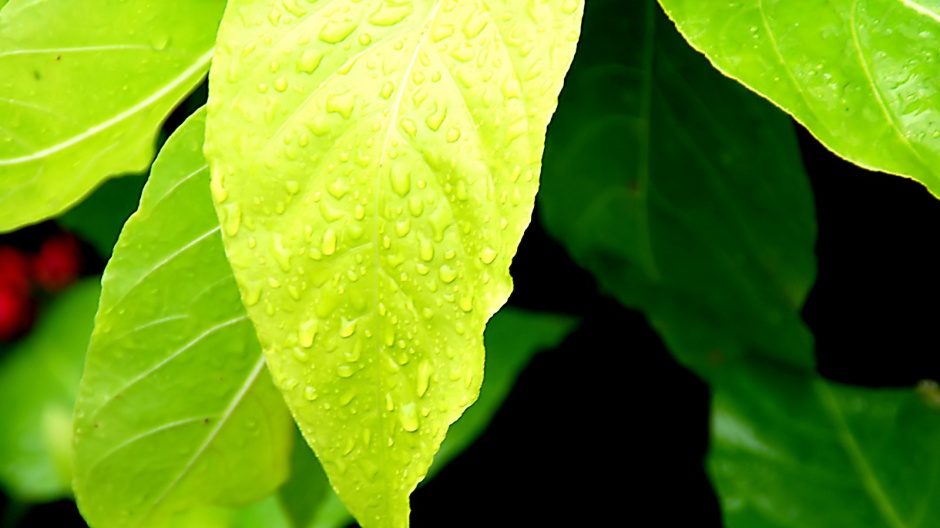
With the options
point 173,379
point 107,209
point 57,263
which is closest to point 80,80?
point 173,379

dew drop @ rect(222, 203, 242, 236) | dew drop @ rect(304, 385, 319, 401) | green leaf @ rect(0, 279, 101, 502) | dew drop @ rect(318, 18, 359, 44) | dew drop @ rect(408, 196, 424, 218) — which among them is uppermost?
dew drop @ rect(318, 18, 359, 44)

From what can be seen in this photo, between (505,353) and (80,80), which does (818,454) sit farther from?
(80,80)

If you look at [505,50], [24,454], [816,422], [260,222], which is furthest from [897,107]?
[24,454]

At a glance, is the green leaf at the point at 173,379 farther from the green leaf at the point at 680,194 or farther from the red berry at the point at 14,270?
the red berry at the point at 14,270

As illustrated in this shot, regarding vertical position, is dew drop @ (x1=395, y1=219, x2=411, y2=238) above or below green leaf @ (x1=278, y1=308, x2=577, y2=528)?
above

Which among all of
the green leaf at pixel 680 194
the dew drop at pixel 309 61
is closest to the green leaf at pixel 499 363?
the green leaf at pixel 680 194

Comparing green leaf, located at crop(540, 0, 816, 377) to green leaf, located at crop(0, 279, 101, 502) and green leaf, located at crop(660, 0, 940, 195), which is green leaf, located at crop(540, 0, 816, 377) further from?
green leaf, located at crop(0, 279, 101, 502)

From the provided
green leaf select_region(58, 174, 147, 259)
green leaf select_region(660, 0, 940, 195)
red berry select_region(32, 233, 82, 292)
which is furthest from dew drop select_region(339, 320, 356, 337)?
red berry select_region(32, 233, 82, 292)
